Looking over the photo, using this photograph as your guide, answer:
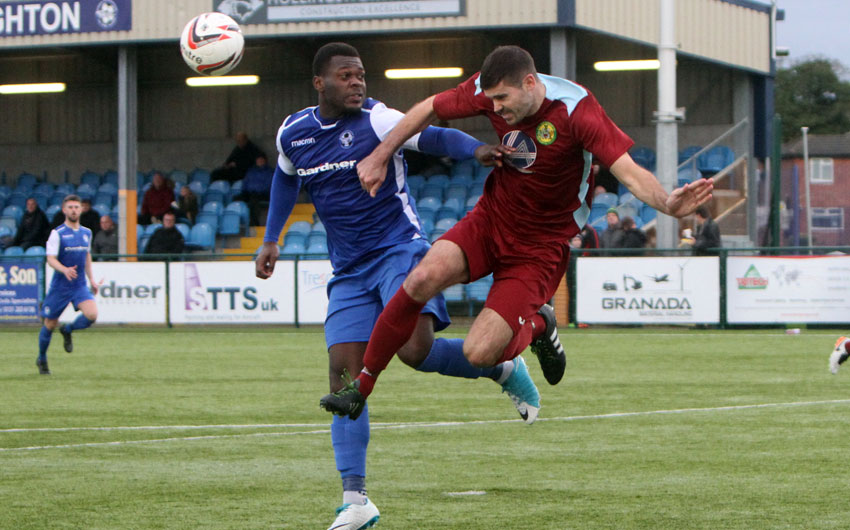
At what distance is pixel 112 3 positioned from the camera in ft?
86.5

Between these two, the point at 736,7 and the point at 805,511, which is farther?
the point at 736,7

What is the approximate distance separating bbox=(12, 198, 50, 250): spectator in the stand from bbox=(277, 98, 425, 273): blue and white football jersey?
20.8m

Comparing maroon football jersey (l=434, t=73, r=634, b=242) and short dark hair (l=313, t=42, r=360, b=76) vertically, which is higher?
short dark hair (l=313, t=42, r=360, b=76)

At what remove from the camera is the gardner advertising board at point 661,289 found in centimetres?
2031

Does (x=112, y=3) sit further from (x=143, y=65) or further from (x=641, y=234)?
(x=641, y=234)

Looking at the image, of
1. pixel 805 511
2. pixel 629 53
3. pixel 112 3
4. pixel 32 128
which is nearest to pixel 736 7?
pixel 629 53

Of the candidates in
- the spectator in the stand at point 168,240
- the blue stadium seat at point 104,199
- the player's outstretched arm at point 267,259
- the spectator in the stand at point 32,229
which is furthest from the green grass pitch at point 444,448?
the blue stadium seat at point 104,199

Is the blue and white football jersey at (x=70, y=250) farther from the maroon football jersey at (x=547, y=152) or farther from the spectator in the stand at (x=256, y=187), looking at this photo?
the spectator in the stand at (x=256, y=187)

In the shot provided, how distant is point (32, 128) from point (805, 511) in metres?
32.2

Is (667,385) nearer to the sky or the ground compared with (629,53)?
nearer to the ground

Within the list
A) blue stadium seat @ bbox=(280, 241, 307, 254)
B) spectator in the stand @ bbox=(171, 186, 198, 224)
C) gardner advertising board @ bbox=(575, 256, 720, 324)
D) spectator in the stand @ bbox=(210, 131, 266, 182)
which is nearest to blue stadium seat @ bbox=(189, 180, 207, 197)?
spectator in the stand @ bbox=(210, 131, 266, 182)

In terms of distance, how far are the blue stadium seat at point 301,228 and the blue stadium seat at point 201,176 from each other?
5.44 metres

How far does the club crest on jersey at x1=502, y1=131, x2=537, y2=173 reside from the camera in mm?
6148

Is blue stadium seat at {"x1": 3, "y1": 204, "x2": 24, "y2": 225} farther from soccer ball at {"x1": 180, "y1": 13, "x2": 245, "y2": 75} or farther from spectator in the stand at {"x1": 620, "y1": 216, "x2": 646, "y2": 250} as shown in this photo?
soccer ball at {"x1": 180, "y1": 13, "x2": 245, "y2": 75}
